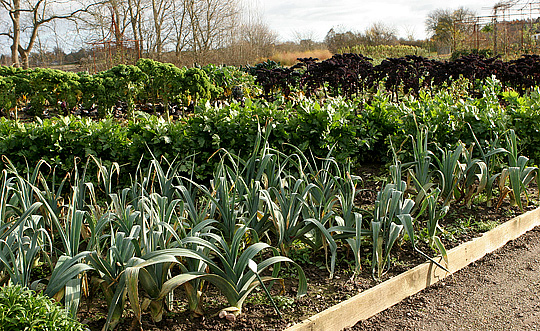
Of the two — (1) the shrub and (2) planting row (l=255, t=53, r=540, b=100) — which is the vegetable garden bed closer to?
(1) the shrub

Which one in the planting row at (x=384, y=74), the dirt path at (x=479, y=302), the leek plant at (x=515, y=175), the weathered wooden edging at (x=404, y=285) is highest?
the planting row at (x=384, y=74)

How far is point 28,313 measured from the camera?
6.17 feet

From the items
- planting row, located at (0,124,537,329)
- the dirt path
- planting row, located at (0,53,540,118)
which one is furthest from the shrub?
planting row, located at (0,53,540,118)

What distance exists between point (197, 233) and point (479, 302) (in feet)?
6.15

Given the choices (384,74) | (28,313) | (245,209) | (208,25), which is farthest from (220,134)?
(208,25)

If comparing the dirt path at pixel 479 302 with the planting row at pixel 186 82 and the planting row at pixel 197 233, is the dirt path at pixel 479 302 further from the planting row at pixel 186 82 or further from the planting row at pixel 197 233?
the planting row at pixel 186 82

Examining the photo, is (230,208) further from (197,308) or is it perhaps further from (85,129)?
(85,129)

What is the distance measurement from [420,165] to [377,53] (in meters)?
22.8

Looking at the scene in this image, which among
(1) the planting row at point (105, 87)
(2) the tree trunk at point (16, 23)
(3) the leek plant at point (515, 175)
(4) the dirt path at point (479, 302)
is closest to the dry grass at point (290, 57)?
(2) the tree trunk at point (16, 23)

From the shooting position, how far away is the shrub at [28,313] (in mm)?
1834

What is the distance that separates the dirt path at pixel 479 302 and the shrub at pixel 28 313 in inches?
62.9

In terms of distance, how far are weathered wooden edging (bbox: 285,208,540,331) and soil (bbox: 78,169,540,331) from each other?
0.05 m

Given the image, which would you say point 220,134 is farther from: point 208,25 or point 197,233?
point 208,25

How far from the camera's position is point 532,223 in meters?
4.21
